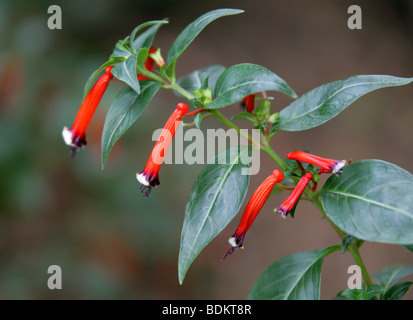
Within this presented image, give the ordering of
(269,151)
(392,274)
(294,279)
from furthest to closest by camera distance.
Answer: (392,274) < (294,279) < (269,151)

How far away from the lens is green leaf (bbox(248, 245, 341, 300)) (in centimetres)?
138

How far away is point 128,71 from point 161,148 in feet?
0.78

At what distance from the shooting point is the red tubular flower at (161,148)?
1285 millimetres

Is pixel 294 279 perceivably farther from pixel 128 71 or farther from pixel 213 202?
pixel 128 71

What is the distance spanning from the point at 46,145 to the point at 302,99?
2209 mm

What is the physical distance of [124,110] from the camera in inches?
50.6

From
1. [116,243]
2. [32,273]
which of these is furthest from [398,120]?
[32,273]

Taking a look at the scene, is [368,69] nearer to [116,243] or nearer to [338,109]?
[116,243]

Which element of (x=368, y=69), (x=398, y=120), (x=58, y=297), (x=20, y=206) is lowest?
(x=58, y=297)

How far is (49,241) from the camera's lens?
3.05 m

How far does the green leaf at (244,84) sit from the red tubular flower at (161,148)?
0.14 metres

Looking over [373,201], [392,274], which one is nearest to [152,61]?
[373,201]

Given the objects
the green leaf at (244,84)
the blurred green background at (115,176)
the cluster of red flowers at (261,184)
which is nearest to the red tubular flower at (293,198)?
the cluster of red flowers at (261,184)

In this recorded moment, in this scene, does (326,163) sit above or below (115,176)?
below
